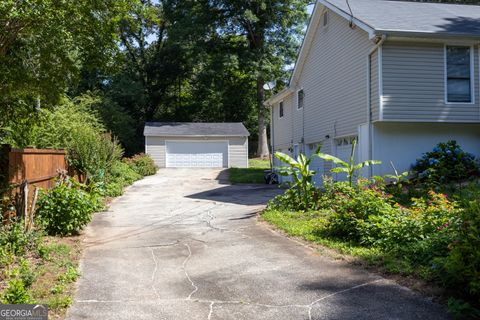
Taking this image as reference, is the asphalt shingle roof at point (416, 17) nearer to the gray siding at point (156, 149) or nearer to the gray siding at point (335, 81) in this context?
the gray siding at point (335, 81)

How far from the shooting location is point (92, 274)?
6.19 meters

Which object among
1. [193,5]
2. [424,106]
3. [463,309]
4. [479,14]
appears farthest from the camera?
[193,5]

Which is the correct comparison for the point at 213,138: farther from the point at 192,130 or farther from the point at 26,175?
the point at 26,175

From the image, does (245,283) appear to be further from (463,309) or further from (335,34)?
(335,34)

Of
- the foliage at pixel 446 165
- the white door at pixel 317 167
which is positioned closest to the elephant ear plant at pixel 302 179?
the foliage at pixel 446 165

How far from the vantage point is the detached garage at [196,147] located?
3372 cm

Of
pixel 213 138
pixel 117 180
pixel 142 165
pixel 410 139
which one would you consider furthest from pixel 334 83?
pixel 213 138

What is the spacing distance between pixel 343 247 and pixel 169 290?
307 centimetres

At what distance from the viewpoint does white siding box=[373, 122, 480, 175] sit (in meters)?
13.9

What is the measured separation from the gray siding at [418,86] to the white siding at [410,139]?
49 cm

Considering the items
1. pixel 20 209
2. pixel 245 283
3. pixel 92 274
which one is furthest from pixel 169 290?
pixel 20 209

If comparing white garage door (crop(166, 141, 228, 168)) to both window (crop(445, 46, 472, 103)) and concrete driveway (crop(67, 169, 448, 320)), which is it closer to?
window (crop(445, 46, 472, 103))

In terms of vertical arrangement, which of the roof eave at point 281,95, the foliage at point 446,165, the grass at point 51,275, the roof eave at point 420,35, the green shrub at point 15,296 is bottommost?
the grass at point 51,275

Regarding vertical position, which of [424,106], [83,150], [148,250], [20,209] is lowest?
[148,250]
